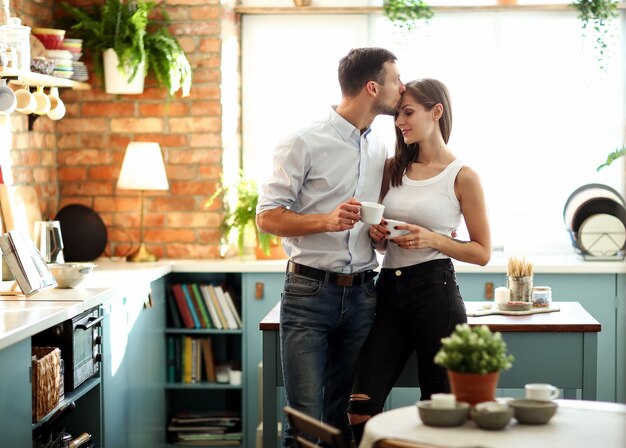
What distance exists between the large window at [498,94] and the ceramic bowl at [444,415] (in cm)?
350

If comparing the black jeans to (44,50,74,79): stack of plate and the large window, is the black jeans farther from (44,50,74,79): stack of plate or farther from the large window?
the large window

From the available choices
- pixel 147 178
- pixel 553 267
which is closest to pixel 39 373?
pixel 147 178

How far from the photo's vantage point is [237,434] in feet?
Result: 16.9

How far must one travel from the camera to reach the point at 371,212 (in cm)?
293

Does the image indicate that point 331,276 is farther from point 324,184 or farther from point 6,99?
point 6,99

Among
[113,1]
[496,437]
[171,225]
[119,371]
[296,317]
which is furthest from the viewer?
[171,225]

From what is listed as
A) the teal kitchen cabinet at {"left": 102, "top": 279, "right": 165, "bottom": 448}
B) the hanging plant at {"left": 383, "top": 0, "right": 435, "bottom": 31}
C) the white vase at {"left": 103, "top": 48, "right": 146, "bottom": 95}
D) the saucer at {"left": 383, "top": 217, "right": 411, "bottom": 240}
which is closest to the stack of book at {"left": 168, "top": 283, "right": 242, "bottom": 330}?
the teal kitchen cabinet at {"left": 102, "top": 279, "right": 165, "bottom": 448}

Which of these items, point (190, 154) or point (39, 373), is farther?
point (190, 154)

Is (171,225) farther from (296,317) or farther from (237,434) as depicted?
(296,317)

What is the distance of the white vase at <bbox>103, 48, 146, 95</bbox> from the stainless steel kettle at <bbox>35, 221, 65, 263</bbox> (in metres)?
1.08

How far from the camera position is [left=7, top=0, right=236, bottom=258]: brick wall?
17.0 ft

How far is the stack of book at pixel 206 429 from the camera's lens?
5.14 meters

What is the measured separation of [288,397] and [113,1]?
8.62 ft

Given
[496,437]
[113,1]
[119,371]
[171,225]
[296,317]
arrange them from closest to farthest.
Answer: [496,437] → [296,317] → [119,371] → [113,1] → [171,225]
